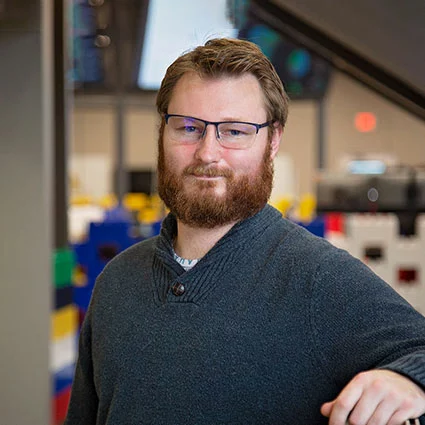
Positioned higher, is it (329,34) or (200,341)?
(329,34)

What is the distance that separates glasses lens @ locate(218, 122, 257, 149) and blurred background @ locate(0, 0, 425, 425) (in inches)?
10.9

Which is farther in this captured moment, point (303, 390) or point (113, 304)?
point (113, 304)

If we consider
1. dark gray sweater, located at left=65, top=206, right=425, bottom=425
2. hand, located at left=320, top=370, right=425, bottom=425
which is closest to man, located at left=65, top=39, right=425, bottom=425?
dark gray sweater, located at left=65, top=206, right=425, bottom=425

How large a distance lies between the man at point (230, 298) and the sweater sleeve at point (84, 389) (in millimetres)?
64

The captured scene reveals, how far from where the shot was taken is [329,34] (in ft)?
12.3

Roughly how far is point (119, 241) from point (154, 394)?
5.16 metres

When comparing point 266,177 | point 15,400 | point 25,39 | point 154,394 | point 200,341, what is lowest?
point 15,400

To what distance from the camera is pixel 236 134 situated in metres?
1.43

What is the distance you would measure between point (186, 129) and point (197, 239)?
22 cm

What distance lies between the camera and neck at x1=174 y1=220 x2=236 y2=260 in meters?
1.51

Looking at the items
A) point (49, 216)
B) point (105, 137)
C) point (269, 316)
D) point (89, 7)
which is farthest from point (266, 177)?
→ point (105, 137)

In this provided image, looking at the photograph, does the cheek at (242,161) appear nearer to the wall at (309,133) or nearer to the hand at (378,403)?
the hand at (378,403)

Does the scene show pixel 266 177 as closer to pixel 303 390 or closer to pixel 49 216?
pixel 303 390

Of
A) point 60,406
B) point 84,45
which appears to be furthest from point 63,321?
point 84,45
